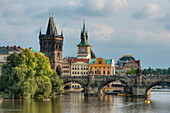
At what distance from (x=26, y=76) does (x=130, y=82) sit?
46.7 metres

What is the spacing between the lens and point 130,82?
149 m

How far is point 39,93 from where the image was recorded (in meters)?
120

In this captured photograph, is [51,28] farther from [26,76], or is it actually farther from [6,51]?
[26,76]

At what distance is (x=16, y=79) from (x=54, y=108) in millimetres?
16889

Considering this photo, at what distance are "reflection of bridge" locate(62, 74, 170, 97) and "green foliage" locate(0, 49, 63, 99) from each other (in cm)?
2931

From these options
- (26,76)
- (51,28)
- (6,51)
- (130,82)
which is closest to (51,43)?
(51,28)

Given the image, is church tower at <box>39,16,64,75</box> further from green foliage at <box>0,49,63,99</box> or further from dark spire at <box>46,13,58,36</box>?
green foliage at <box>0,49,63,99</box>

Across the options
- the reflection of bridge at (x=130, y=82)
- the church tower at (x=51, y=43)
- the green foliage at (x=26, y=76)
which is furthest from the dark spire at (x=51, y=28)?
the green foliage at (x=26, y=76)

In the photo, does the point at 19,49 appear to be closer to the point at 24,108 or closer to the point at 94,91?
the point at 94,91

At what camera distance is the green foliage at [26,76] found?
365 ft

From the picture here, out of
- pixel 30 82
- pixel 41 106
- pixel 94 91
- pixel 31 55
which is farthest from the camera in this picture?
pixel 94 91

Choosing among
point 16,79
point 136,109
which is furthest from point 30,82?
point 136,109

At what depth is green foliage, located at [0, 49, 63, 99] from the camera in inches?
4377

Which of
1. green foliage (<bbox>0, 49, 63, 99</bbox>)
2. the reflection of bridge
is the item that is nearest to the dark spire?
the reflection of bridge
